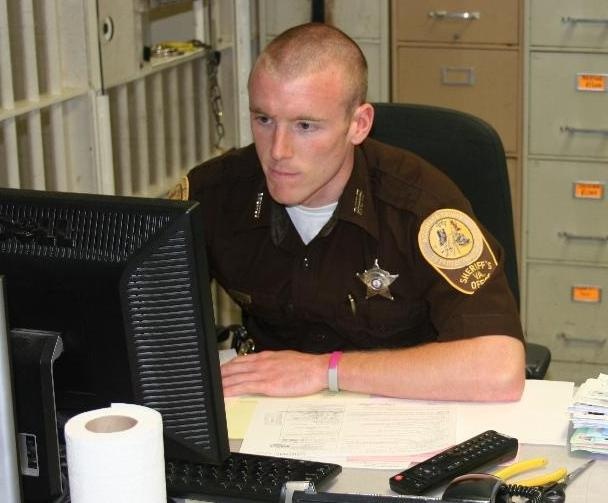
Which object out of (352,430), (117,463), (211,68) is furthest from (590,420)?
(211,68)

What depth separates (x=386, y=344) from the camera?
7.22 feet

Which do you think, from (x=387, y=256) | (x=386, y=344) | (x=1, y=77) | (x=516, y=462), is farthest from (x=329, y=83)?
(x=1, y=77)

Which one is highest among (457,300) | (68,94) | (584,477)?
(68,94)

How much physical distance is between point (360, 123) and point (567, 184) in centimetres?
168

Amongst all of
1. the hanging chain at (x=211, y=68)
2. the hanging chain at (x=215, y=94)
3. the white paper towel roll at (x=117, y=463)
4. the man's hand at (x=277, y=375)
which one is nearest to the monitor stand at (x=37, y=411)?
the white paper towel roll at (x=117, y=463)

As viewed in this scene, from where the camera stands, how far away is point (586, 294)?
3.73 meters

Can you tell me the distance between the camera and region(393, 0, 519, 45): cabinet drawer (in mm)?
3570

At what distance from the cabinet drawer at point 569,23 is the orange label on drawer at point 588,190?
0.42m

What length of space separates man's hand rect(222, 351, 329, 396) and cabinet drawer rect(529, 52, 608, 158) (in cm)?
189

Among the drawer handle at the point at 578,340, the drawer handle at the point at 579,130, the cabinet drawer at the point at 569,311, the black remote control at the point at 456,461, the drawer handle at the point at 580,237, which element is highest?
the drawer handle at the point at 579,130

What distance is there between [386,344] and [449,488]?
705 mm

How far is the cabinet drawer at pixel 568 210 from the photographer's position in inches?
143

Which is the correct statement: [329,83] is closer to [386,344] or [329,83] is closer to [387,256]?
[387,256]

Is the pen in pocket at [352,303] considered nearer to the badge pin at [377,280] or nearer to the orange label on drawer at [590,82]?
→ the badge pin at [377,280]
